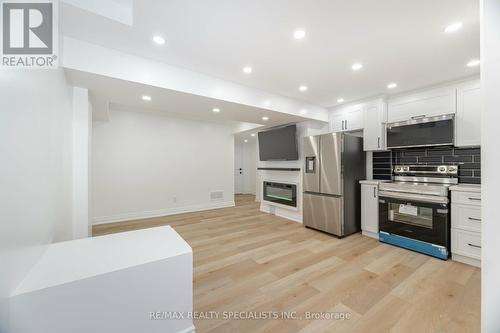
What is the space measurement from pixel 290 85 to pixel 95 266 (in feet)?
10.1

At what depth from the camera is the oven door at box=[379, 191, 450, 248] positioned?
2586mm

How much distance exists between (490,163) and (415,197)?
88.7 inches

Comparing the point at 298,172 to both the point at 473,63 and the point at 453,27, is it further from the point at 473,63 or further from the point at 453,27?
the point at 453,27

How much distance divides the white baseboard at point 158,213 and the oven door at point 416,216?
3.87m

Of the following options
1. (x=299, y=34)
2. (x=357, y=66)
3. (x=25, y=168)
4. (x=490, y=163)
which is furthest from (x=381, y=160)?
(x=25, y=168)

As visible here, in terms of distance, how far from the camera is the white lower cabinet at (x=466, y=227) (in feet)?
7.84

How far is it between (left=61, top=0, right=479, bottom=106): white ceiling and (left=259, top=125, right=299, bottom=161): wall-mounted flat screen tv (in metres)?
1.77

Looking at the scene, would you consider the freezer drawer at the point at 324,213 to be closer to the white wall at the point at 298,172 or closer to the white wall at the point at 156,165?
the white wall at the point at 298,172

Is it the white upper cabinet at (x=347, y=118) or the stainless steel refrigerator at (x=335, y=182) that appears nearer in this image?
the stainless steel refrigerator at (x=335, y=182)

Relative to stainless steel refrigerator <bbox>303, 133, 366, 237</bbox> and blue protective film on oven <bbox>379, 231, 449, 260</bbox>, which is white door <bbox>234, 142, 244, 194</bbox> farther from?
blue protective film on oven <bbox>379, 231, 449, 260</bbox>

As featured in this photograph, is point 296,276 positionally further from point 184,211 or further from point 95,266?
point 184,211

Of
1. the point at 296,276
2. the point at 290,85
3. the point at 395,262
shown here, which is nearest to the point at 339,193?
the point at 395,262

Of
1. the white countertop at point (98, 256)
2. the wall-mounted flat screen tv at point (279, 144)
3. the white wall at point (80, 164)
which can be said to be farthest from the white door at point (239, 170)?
the white countertop at point (98, 256)

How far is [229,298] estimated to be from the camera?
187cm
